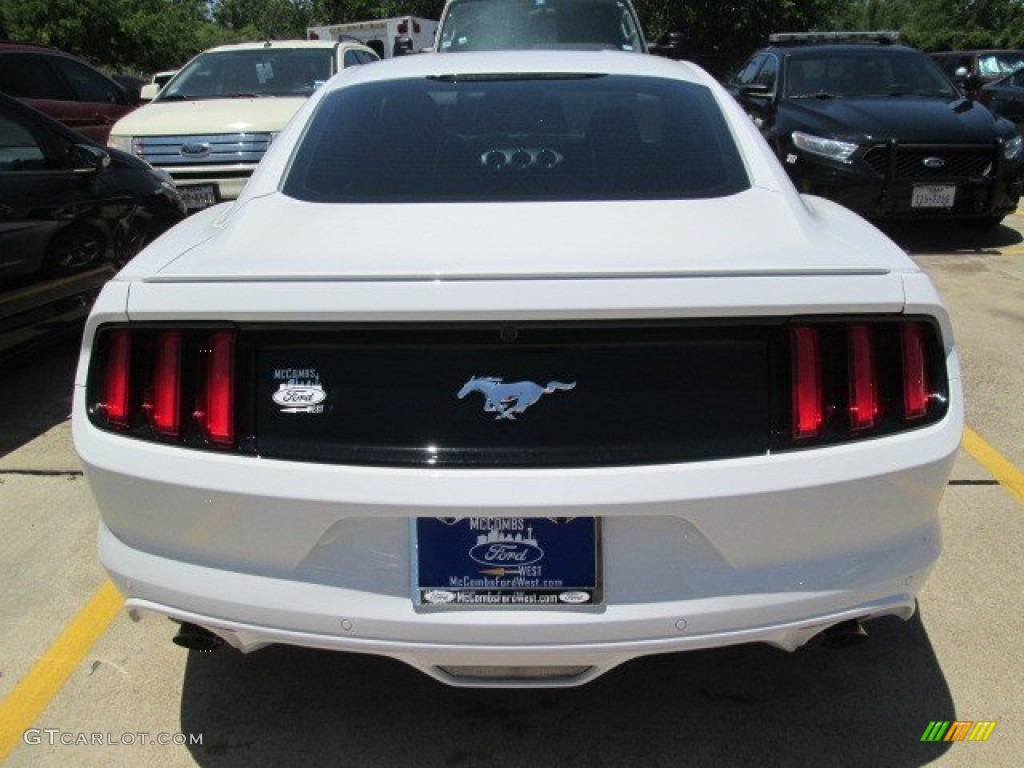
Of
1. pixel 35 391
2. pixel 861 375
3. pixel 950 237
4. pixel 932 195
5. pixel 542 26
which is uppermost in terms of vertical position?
pixel 542 26

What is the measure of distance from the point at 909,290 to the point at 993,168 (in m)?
6.85

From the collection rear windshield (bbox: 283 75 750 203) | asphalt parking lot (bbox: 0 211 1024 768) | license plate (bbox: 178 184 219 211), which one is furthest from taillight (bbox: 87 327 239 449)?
license plate (bbox: 178 184 219 211)

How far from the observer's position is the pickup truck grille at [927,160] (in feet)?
25.6

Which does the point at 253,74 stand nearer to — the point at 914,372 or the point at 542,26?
the point at 542,26

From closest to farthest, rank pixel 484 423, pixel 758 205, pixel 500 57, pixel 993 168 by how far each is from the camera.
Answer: pixel 484 423 < pixel 758 205 < pixel 500 57 < pixel 993 168

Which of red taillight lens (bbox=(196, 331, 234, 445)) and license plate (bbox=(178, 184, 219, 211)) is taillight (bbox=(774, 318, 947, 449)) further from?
license plate (bbox=(178, 184, 219, 211))

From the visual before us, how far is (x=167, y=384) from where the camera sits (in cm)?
217

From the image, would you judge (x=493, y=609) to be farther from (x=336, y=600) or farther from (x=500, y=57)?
(x=500, y=57)

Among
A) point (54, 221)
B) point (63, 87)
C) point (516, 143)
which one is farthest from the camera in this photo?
point (63, 87)

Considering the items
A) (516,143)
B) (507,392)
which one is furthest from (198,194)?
(507,392)

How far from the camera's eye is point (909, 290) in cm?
210

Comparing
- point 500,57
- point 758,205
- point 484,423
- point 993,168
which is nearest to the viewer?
point 484,423

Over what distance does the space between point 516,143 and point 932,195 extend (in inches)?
237

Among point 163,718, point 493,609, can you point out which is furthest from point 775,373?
point 163,718
